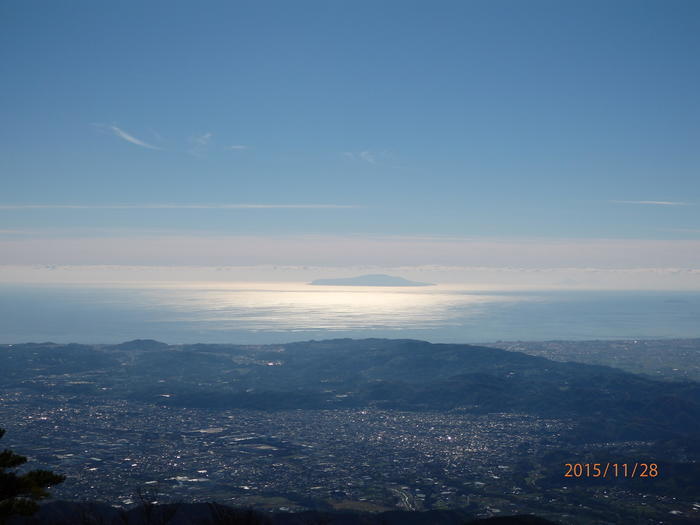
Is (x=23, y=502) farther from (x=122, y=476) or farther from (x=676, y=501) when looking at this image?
(x=676, y=501)

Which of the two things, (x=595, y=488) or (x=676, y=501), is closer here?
(x=676, y=501)

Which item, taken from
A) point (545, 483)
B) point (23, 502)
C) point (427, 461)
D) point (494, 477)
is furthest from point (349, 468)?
point (23, 502)

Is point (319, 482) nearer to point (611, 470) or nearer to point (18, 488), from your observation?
point (611, 470)

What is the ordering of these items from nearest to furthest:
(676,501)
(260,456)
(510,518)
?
1. (510,518)
2. (676,501)
3. (260,456)

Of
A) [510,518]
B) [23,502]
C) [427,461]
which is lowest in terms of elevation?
[427,461]

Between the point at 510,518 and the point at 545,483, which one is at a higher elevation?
the point at 510,518
